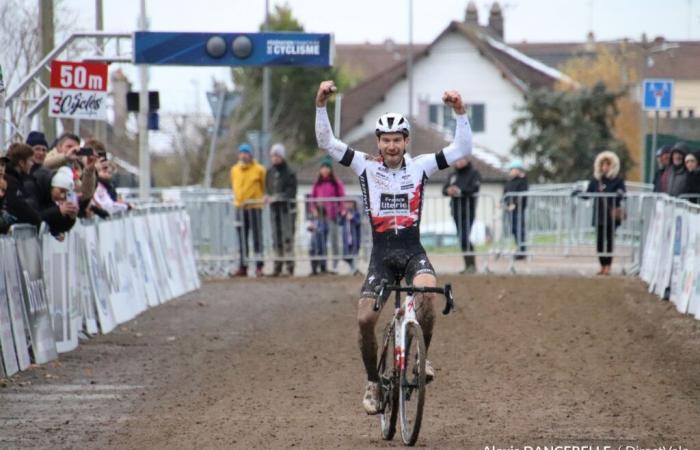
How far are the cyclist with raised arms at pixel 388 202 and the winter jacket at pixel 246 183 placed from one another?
1523 centimetres

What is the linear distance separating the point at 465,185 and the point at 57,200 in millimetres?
11120

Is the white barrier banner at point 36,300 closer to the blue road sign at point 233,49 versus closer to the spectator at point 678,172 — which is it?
the blue road sign at point 233,49

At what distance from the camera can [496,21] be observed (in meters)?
96.7

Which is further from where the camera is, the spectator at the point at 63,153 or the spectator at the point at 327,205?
the spectator at the point at 327,205

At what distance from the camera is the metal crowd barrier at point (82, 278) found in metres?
13.4

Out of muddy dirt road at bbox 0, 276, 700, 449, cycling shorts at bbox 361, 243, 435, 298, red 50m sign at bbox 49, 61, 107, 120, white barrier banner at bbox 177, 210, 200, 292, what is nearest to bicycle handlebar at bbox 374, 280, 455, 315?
cycling shorts at bbox 361, 243, 435, 298

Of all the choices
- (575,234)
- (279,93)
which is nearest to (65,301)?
(575,234)

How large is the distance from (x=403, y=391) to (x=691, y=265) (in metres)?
8.74

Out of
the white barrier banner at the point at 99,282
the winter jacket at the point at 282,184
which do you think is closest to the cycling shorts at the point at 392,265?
the white barrier banner at the point at 99,282

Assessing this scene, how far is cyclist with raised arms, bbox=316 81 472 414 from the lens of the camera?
32.6ft

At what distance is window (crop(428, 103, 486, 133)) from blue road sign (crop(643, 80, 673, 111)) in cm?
4794

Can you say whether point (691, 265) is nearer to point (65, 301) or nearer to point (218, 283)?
point (65, 301)

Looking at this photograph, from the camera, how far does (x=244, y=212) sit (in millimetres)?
25516

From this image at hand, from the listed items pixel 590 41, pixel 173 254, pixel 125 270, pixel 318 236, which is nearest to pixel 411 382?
pixel 125 270
